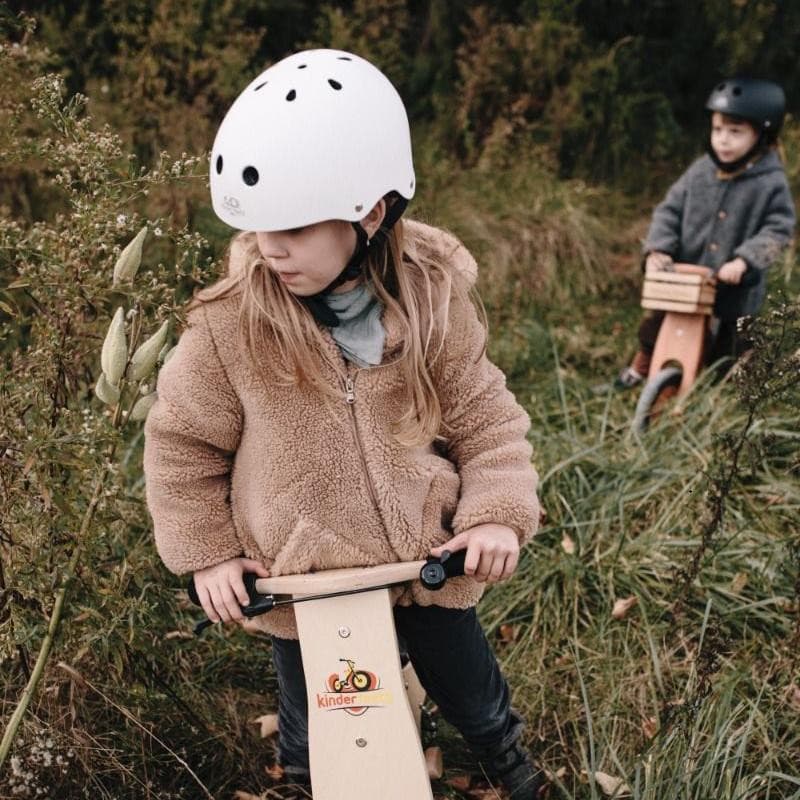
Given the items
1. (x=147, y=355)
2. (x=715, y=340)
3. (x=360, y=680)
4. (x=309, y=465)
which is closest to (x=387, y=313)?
(x=309, y=465)

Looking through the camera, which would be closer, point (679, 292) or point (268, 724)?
point (268, 724)

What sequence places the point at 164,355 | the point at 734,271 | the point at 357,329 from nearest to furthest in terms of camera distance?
1. the point at 357,329
2. the point at 164,355
3. the point at 734,271

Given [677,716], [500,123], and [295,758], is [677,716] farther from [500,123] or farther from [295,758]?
[500,123]

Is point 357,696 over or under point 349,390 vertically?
under

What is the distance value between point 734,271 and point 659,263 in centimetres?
Result: 39

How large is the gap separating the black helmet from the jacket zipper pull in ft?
10.3

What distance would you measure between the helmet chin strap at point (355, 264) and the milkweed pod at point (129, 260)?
14.6 inches

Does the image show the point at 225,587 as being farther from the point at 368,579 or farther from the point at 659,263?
the point at 659,263

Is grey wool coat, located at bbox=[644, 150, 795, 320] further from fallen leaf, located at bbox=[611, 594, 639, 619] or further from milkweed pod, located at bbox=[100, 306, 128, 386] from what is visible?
milkweed pod, located at bbox=[100, 306, 128, 386]

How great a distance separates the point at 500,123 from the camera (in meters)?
6.40

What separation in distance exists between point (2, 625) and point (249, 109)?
1.24 m

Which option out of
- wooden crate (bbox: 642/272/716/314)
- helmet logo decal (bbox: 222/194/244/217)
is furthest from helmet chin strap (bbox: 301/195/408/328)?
wooden crate (bbox: 642/272/716/314)

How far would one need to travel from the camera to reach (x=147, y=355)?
205 cm

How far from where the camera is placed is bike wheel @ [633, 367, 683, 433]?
4.21 m
